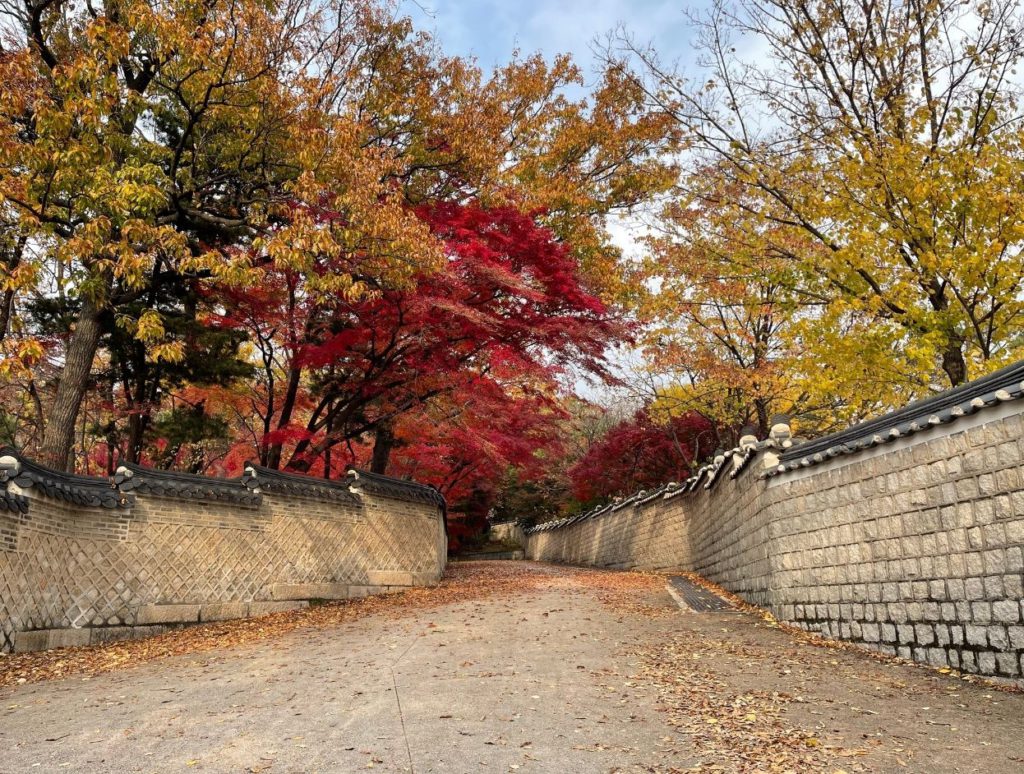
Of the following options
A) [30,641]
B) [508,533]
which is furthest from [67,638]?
[508,533]

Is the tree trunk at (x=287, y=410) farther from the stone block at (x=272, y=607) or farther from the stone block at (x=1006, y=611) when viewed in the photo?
the stone block at (x=1006, y=611)

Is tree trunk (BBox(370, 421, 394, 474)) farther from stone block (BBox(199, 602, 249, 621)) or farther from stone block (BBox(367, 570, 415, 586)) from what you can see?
stone block (BBox(199, 602, 249, 621))

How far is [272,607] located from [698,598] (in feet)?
21.5

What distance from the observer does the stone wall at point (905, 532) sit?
5410 millimetres

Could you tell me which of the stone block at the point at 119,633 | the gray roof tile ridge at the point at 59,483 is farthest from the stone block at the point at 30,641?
the gray roof tile ridge at the point at 59,483

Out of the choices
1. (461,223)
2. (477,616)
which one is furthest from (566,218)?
(477,616)

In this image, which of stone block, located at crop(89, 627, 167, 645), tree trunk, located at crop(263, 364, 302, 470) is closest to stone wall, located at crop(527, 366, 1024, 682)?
tree trunk, located at crop(263, 364, 302, 470)

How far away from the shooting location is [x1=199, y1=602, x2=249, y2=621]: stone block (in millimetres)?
9648

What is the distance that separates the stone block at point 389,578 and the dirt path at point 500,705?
3886 millimetres

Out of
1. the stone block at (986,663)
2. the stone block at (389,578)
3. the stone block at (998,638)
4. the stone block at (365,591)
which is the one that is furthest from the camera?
the stone block at (389,578)

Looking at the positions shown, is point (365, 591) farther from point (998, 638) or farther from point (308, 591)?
point (998, 638)

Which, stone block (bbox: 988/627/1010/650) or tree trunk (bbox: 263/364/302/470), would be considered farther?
tree trunk (bbox: 263/364/302/470)

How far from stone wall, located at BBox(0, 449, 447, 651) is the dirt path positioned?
23.3 inches

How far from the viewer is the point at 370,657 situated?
7.14m
